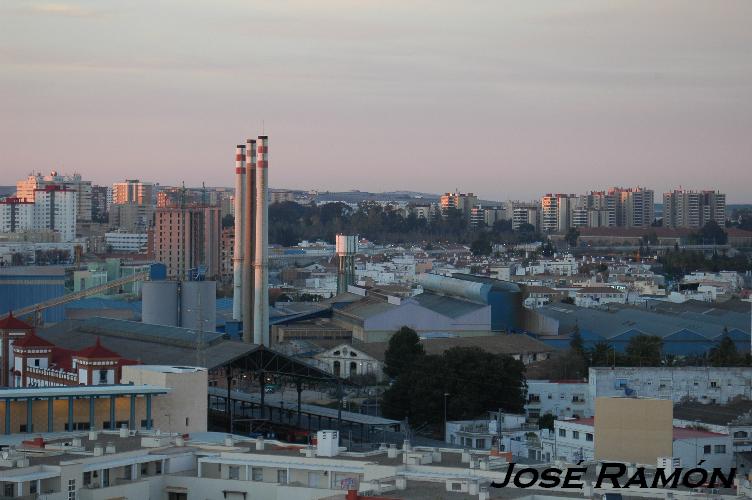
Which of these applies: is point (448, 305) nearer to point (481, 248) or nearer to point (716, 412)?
point (716, 412)

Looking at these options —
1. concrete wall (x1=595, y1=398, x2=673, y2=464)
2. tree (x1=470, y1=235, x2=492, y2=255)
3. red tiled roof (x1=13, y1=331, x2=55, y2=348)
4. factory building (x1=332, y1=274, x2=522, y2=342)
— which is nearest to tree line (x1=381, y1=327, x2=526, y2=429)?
red tiled roof (x1=13, y1=331, x2=55, y2=348)

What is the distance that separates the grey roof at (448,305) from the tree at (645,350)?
3683mm

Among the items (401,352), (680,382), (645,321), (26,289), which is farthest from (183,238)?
(680,382)

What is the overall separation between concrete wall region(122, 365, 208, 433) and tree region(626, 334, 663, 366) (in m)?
11.0

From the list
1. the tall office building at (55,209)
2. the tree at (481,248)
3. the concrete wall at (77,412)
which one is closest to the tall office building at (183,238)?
the tree at (481,248)

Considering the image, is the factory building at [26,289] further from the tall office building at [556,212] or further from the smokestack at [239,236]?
the tall office building at [556,212]

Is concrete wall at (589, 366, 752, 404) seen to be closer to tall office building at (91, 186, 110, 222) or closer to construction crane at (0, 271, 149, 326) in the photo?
construction crane at (0, 271, 149, 326)

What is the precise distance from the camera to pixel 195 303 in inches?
1099

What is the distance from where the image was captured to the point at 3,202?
3280 inches

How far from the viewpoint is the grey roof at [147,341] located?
21.0 m

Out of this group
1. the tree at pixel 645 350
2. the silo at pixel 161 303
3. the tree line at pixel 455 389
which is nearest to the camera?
the tree line at pixel 455 389

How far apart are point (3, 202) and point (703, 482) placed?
7531 cm

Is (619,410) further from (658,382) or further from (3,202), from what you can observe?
(3,202)

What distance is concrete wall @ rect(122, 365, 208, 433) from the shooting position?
52.2ft
